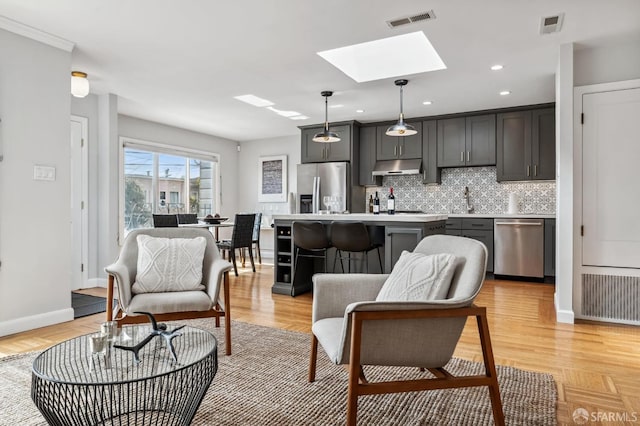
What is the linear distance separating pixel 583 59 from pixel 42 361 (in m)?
4.36

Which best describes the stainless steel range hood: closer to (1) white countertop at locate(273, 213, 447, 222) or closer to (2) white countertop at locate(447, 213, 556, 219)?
(2) white countertop at locate(447, 213, 556, 219)

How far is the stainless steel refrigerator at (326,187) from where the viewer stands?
21.4 feet

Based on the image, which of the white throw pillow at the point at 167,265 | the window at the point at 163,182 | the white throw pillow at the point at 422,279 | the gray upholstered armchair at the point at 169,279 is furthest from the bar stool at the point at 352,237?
the window at the point at 163,182

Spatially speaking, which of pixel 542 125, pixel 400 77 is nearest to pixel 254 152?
pixel 400 77

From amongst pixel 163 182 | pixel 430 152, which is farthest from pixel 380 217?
pixel 163 182

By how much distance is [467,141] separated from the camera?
5992 mm

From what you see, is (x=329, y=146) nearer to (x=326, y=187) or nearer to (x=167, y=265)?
(x=326, y=187)

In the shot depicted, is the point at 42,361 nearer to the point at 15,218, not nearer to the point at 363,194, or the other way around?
the point at 15,218

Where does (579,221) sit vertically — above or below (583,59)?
below

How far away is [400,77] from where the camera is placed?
4359 millimetres

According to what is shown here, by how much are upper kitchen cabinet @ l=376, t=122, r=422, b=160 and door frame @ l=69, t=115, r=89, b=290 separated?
13.6 ft

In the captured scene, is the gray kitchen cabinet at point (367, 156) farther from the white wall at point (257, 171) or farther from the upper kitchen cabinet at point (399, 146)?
the white wall at point (257, 171)

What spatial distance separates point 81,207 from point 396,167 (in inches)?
172

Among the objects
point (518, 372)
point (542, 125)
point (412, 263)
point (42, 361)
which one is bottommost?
point (518, 372)
